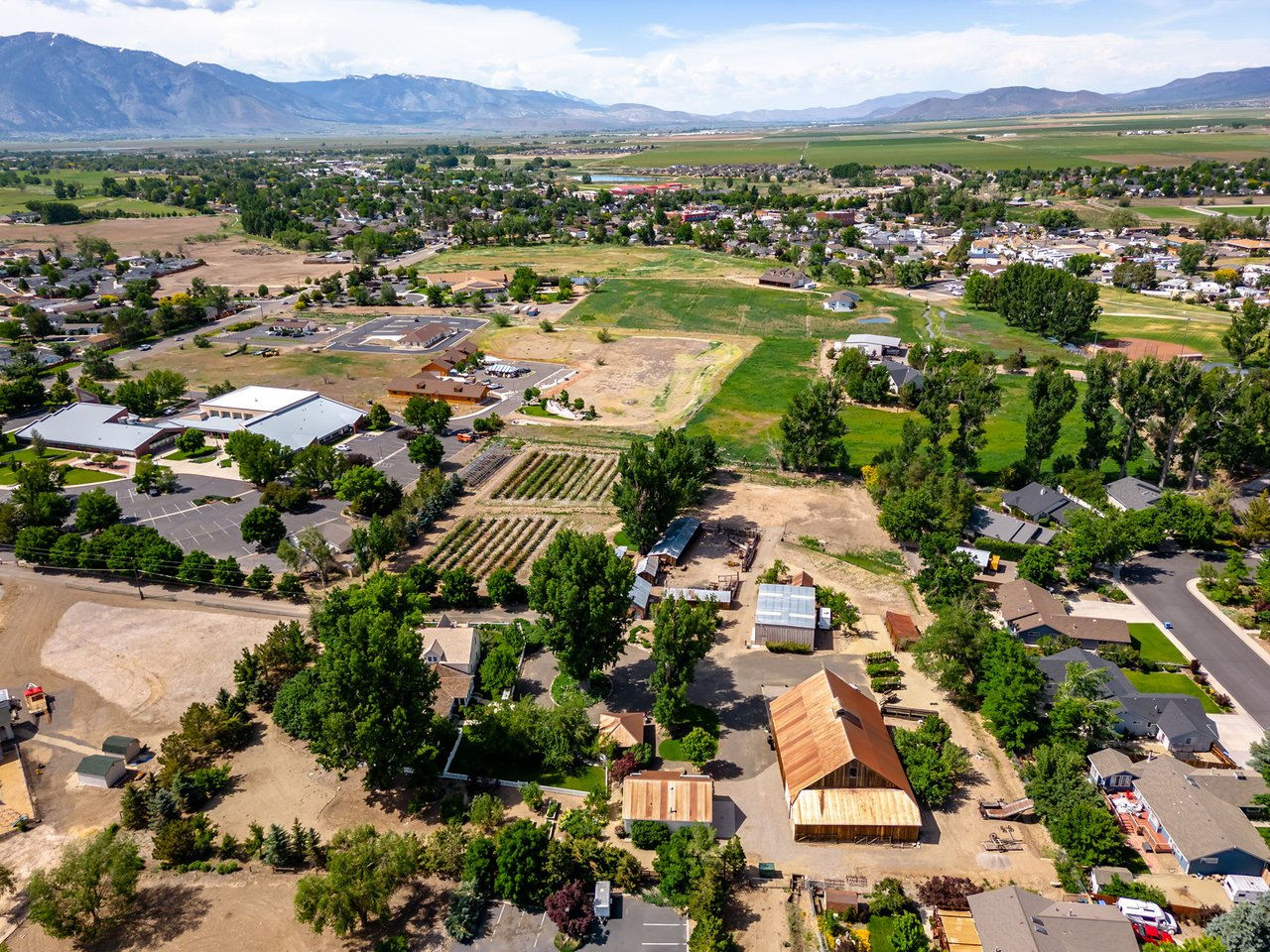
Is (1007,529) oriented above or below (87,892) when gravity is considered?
above

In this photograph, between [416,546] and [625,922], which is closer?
[625,922]

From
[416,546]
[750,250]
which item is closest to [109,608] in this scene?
[416,546]

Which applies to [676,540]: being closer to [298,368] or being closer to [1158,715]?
[1158,715]

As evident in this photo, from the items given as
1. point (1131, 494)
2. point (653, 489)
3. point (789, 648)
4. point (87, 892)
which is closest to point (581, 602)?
point (789, 648)

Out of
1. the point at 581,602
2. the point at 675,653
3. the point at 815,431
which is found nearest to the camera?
the point at 675,653

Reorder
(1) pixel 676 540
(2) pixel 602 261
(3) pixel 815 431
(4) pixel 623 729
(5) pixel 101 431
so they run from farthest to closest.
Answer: (2) pixel 602 261
(5) pixel 101 431
(3) pixel 815 431
(1) pixel 676 540
(4) pixel 623 729

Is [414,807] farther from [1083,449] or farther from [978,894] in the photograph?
[1083,449]

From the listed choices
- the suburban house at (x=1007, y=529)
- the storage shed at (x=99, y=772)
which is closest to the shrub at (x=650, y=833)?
the storage shed at (x=99, y=772)
